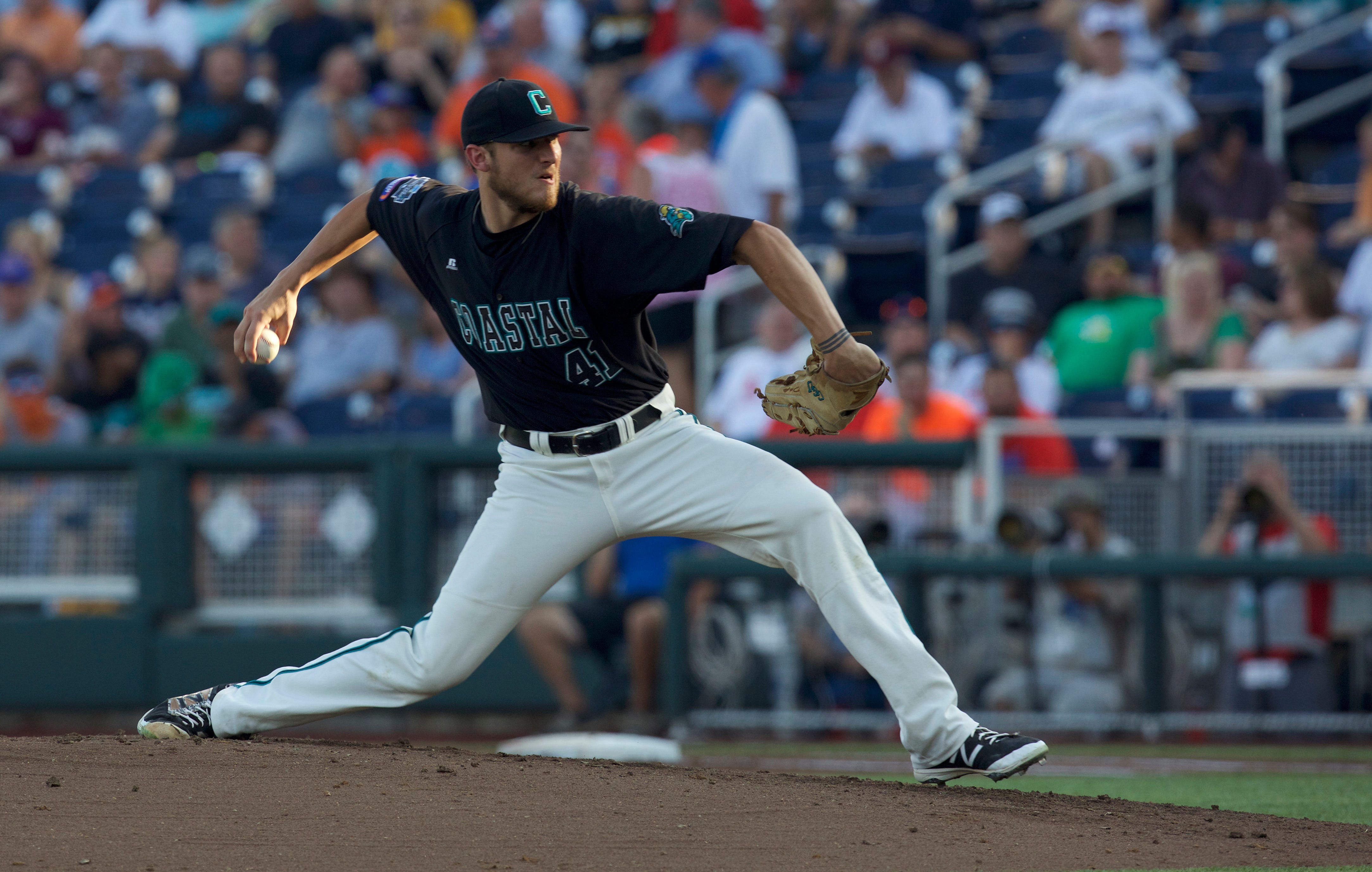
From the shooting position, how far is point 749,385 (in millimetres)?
9164

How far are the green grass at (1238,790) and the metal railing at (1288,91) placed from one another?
17.2 feet

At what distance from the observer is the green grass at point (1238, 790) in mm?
4918

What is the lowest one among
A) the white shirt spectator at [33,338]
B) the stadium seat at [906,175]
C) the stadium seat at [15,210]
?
the white shirt spectator at [33,338]

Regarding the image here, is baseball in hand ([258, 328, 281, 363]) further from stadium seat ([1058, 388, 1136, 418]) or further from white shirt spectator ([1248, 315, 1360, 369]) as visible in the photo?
white shirt spectator ([1248, 315, 1360, 369])

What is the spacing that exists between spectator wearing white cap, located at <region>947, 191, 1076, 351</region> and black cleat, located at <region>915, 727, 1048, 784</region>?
541cm

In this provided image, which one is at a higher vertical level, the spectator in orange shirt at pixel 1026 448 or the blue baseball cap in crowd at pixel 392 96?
the blue baseball cap in crowd at pixel 392 96

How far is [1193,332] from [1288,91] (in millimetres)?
2730

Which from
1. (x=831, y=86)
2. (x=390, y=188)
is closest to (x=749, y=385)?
(x=831, y=86)

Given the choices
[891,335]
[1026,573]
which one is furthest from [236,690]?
[891,335]

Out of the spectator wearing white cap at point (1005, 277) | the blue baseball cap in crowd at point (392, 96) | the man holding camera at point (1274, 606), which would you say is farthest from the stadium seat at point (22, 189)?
the man holding camera at point (1274, 606)

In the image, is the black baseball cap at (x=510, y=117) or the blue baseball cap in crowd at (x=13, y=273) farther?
the blue baseball cap in crowd at (x=13, y=273)

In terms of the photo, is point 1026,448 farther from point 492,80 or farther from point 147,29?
point 147,29

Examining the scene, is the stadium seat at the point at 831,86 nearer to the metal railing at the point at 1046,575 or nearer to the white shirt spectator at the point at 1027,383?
the white shirt spectator at the point at 1027,383

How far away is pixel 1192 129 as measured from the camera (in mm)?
10438
